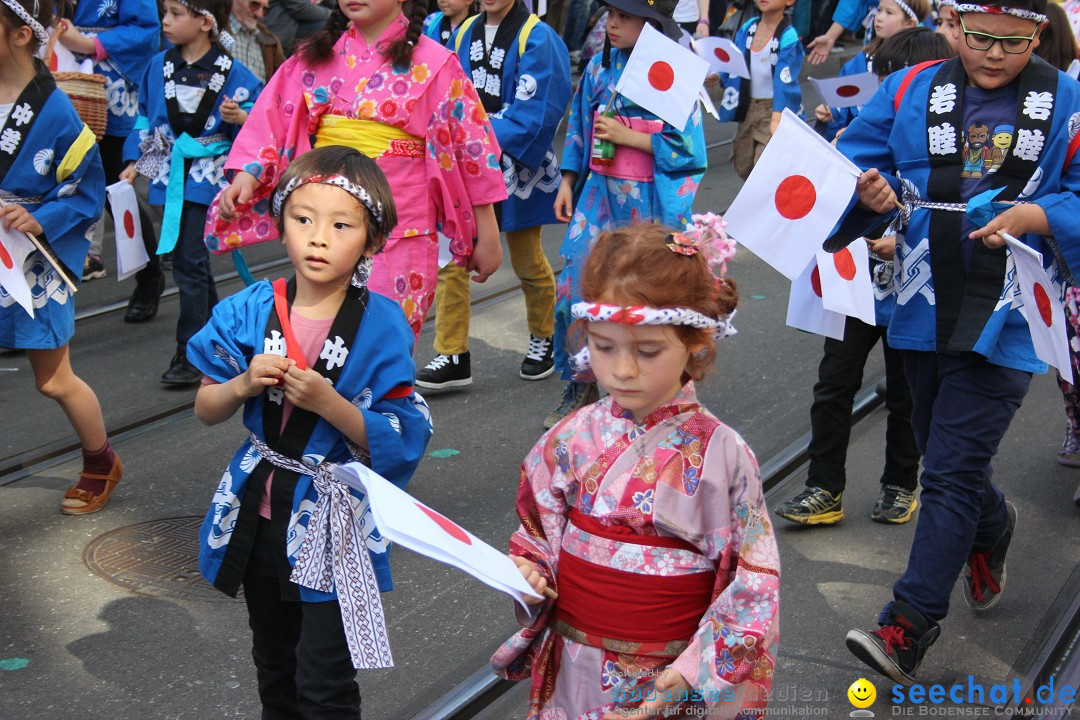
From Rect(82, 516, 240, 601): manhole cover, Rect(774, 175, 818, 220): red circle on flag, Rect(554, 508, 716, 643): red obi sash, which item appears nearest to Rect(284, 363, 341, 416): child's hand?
Rect(554, 508, 716, 643): red obi sash

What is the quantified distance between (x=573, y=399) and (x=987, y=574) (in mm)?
2098

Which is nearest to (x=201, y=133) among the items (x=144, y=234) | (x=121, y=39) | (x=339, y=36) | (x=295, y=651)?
(x=144, y=234)

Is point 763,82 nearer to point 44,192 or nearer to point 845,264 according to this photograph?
point 845,264

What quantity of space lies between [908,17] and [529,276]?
2.33 m

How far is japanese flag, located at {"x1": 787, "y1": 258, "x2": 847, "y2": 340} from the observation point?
4273 millimetres

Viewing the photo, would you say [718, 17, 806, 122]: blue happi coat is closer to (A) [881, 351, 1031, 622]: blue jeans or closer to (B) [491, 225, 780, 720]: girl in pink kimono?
(A) [881, 351, 1031, 622]: blue jeans

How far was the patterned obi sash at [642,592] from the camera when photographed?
233 centimetres

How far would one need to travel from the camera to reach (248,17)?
7281mm

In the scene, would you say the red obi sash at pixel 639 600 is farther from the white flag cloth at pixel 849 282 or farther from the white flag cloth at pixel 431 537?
the white flag cloth at pixel 849 282

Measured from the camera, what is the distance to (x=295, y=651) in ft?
9.73

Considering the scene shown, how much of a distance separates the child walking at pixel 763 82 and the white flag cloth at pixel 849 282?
377 centimetres

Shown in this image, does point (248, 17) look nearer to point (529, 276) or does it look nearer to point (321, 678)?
point (529, 276)

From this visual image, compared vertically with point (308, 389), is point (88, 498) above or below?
below

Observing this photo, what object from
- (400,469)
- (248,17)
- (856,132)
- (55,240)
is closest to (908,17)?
(856,132)
